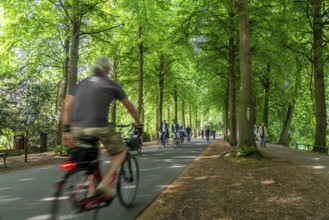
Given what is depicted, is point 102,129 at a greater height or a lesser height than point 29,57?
lesser

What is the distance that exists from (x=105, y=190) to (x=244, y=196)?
10.8 feet

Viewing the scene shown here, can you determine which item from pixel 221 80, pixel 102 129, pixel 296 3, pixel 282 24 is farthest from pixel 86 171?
pixel 221 80

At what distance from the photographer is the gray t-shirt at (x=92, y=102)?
4684 mm

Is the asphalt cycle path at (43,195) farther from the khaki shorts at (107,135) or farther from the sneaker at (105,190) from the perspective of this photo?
the khaki shorts at (107,135)

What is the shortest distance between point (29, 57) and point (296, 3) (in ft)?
59.0

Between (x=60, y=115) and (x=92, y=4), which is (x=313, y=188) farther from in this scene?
(x=60, y=115)

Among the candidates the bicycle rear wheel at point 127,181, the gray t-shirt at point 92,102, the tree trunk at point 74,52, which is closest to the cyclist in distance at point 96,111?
the gray t-shirt at point 92,102

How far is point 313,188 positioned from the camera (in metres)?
7.92

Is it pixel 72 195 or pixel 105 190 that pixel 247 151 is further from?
pixel 72 195

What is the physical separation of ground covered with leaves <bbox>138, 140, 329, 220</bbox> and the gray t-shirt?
1843mm

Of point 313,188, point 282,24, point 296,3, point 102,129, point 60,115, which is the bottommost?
point 313,188

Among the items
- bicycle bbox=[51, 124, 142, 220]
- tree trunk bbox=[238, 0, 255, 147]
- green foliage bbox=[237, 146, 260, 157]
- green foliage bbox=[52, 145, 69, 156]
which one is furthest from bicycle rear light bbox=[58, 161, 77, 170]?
green foliage bbox=[52, 145, 69, 156]

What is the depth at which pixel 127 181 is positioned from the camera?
6027 mm

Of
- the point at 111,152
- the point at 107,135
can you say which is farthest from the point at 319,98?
the point at 107,135
